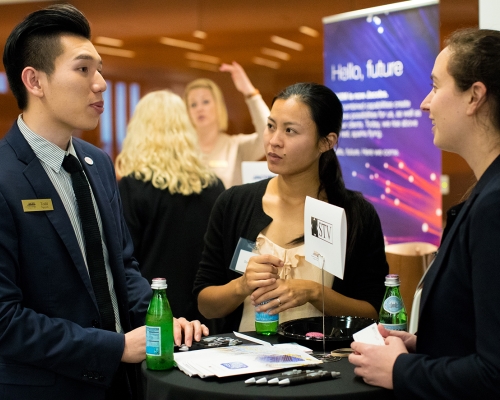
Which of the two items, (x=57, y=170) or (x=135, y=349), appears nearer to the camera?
(x=135, y=349)

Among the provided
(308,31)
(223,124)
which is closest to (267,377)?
(223,124)

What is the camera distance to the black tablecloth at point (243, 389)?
1.53 meters

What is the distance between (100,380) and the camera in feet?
6.30

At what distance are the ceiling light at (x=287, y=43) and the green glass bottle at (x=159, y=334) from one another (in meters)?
3.78

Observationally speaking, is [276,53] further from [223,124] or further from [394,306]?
[394,306]

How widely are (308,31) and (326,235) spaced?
138 inches

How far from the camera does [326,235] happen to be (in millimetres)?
2037

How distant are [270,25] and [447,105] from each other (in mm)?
3910

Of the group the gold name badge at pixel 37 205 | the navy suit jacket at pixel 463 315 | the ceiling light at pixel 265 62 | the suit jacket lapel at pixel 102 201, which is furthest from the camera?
the ceiling light at pixel 265 62

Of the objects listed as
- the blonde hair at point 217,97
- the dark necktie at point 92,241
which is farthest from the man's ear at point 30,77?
the blonde hair at point 217,97

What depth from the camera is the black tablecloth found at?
1533mm

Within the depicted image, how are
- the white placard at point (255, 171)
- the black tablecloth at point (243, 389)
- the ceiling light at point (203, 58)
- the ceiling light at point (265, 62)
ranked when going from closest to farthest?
the black tablecloth at point (243, 389), the white placard at point (255, 171), the ceiling light at point (265, 62), the ceiling light at point (203, 58)

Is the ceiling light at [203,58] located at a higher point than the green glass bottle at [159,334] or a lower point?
higher

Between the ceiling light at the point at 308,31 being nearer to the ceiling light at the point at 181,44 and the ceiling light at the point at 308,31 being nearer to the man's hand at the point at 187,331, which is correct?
the ceiling light at the point at 181,44
